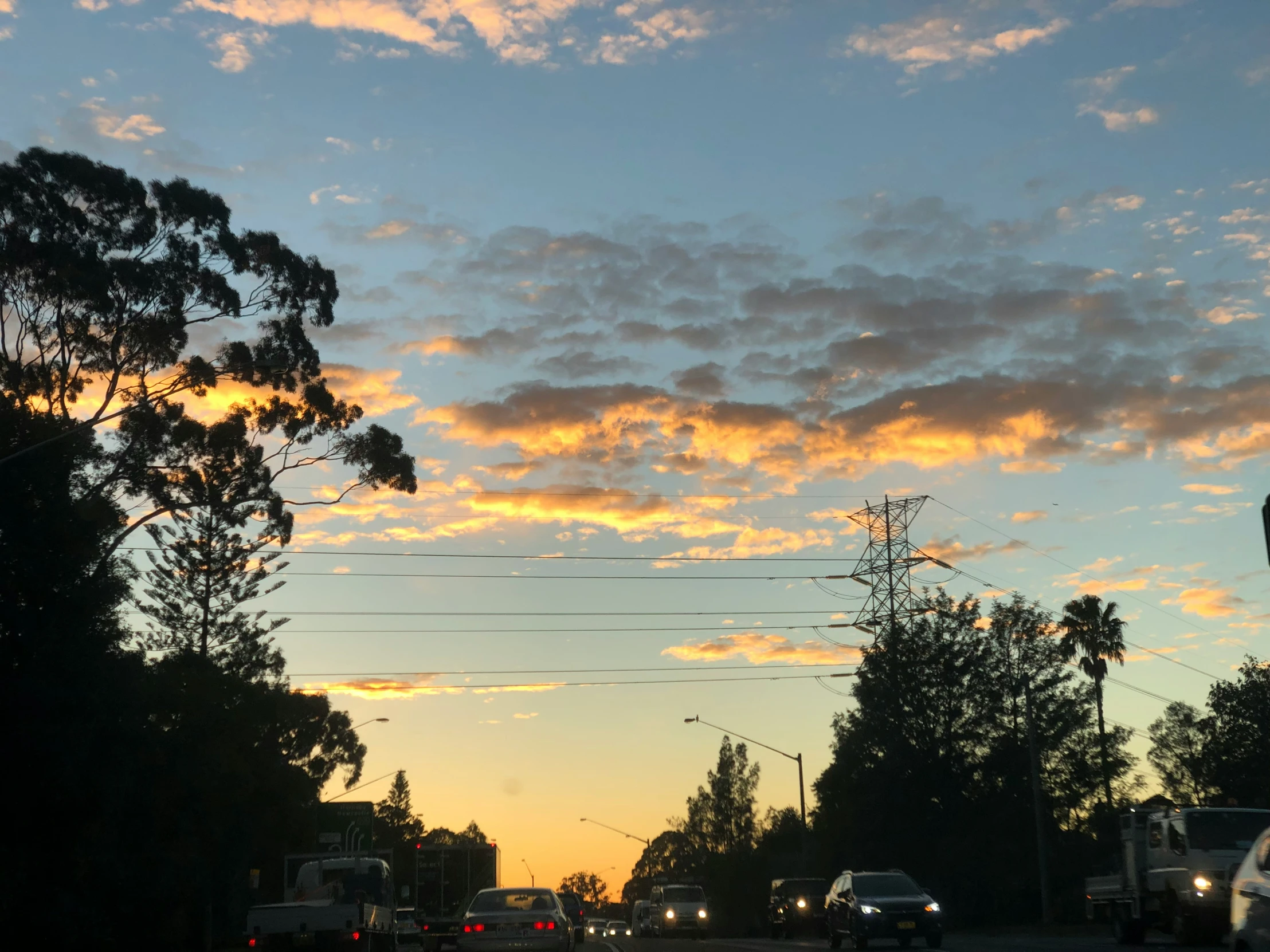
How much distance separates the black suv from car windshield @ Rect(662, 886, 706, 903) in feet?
19.9

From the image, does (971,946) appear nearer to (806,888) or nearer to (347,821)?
(806,888)

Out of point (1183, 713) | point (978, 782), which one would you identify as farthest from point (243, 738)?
point (1183, 713)

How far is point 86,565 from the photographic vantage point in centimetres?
2986

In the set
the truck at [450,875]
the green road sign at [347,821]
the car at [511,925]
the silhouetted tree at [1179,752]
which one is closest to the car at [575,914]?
the truck at [450,875]

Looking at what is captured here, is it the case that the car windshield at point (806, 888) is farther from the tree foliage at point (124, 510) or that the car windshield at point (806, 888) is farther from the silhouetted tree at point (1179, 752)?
the silhouetted tree at point (1179, 752)

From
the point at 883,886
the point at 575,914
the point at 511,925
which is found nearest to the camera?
the point at 511,925

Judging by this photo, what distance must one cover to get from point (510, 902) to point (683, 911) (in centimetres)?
2836

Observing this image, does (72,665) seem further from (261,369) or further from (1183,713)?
(1183,713)

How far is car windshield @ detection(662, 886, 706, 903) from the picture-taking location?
161ft

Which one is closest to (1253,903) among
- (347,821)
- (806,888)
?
(806,888)

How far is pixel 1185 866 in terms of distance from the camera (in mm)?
22047

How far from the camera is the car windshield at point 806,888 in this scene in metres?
41.2

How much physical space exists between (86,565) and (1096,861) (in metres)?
46.6

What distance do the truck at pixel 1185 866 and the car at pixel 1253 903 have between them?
30.9 ft
